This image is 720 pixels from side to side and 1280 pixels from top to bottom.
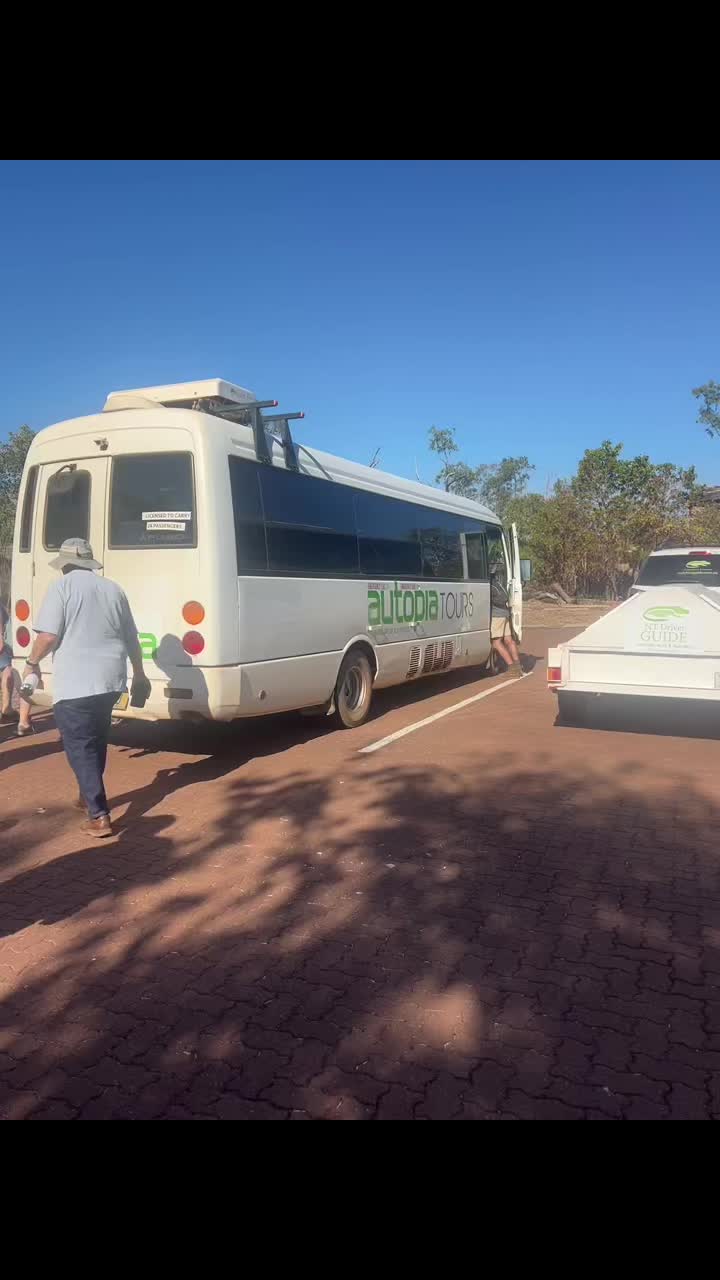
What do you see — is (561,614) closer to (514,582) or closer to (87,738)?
(514,582)

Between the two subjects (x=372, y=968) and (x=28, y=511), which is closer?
(x=372, y=968)

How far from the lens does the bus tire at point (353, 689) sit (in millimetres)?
9242

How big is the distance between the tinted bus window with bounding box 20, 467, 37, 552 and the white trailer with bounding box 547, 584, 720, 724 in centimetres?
538

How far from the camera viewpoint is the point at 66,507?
308 inches

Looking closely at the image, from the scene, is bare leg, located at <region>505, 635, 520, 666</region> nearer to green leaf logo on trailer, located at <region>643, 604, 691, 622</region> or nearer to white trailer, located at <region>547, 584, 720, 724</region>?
white trailer, located at <region>547, 584, 720, 724</region>

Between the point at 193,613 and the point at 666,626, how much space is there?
15.4ft

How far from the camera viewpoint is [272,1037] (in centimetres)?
329

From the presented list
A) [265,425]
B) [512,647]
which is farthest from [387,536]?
[512,647]

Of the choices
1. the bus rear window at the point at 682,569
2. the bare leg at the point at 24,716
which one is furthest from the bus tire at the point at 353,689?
the bus rear window at the point at 682,569

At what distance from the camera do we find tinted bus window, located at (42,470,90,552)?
7.66 meters

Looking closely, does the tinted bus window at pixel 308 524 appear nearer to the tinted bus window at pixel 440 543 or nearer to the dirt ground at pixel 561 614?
the tinted bus window at pixel 440 543
